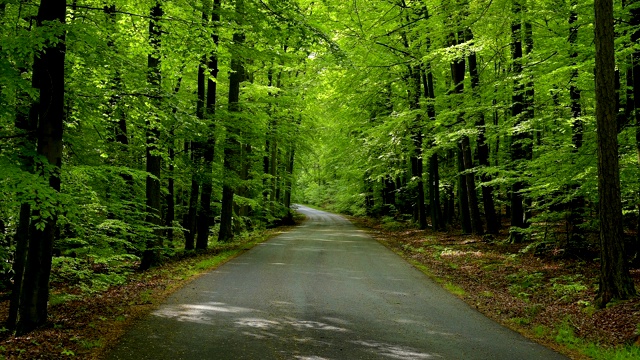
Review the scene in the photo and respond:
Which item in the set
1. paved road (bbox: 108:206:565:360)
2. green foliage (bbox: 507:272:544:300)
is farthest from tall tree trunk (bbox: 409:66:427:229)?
paved road (bbox: 108:206:565:360)

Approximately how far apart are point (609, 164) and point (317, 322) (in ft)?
19.6

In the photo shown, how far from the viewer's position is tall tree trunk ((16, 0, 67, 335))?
638cm

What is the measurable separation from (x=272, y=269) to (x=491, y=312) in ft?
20.6

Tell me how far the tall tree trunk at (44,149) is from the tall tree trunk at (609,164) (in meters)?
9.14

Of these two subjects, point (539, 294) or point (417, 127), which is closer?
point (539, 294)

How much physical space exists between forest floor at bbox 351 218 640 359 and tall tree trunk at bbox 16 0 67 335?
25.4ft

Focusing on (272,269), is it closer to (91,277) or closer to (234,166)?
(91,277)

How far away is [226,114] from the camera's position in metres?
15.6

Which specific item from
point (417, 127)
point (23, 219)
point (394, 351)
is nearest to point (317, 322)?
point (394, 351)

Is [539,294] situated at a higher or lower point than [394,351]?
higher

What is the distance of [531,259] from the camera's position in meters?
13.0

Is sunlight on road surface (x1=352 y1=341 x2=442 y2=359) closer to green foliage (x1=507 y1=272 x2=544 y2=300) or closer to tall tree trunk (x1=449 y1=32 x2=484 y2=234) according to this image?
green foliage (x1=507 y1=272 x2=544 y2=300)

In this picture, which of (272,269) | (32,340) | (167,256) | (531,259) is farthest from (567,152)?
(167,256)

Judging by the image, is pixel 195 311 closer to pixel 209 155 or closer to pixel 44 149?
pixel 44 149
